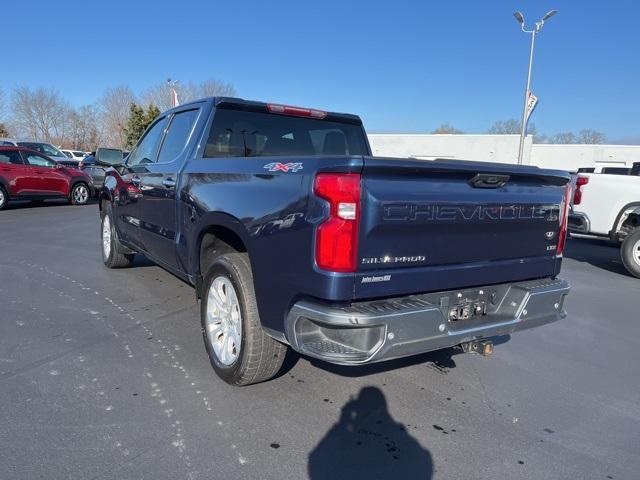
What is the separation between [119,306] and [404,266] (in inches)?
141

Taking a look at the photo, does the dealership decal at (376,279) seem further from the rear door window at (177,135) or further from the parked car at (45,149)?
the parked car at (45,149)

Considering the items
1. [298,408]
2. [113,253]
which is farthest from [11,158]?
[298,408]

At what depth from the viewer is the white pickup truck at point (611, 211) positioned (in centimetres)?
785

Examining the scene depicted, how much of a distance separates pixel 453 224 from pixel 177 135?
2949 millimetres

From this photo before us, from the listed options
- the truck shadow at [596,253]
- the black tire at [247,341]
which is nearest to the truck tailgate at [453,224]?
the black tire at [247,341]

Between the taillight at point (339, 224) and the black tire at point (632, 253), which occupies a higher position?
the taillight at point (339, 224)

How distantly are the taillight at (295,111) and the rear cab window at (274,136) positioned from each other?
40 mm

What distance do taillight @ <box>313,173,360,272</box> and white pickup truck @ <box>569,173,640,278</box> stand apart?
704cm

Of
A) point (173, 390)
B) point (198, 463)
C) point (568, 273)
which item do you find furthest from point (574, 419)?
point (568, 273)

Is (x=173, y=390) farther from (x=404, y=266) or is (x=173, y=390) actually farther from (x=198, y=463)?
(x=404, y=266)

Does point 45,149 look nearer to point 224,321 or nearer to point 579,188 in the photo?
point 579,188

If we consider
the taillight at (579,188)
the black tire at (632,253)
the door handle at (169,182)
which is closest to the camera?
the door handle at (169,182)

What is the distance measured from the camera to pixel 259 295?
304cm

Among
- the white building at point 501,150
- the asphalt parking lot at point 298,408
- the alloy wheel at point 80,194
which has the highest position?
the white building at point 501,150
